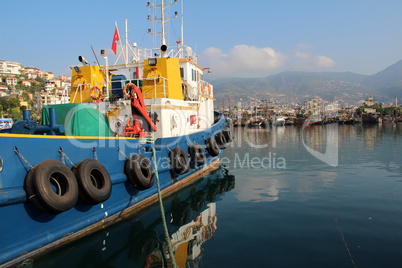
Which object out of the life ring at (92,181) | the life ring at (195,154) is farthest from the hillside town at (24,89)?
the life ring at (92,181)

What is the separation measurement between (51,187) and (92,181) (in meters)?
1.11

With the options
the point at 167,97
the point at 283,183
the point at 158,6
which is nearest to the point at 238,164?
the point at 283,183

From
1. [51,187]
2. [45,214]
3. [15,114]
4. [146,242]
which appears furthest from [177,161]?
[15,114]

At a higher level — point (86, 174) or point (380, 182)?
point (86, 174)

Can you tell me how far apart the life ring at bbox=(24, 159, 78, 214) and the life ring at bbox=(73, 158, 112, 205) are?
0.82 ft

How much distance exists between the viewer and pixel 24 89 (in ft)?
317

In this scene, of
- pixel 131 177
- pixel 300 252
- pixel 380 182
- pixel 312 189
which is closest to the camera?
pixel 300 252

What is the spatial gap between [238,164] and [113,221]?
33.9 feet

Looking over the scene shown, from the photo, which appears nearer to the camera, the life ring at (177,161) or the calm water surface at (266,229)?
the calm water surface at (266,229)

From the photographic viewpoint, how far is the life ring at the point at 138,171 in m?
7.14

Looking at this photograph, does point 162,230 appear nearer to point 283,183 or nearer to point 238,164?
point 283,183

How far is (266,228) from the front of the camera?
6.58 metres

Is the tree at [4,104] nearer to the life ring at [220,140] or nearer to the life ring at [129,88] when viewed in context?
the life ring at [220,140]

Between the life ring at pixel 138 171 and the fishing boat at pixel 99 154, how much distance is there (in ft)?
0.08
